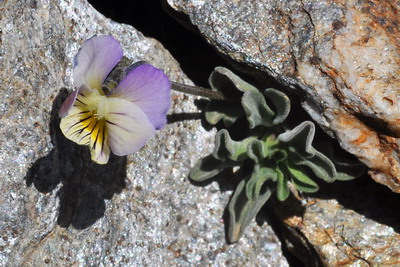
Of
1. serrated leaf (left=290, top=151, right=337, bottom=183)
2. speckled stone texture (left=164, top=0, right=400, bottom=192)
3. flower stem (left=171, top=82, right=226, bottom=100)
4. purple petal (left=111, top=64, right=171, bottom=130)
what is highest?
speckled stone texture (left=164, top=0, right=400, bottom=192)

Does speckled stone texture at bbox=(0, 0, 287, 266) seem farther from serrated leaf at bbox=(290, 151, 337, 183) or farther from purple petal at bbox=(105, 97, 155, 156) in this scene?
serrated leaf at bbox=(290, 151, 337, 183)

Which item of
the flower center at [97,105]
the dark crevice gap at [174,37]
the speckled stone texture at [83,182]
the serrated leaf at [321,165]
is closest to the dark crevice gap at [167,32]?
the dark crevice gap at [174,37]

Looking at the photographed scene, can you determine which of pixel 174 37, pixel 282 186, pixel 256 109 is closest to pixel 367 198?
pixel 282 186

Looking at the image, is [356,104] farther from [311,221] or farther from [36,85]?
[36,85]

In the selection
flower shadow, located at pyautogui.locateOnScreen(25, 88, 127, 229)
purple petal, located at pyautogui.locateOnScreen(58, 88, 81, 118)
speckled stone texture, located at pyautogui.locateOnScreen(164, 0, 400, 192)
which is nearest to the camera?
purple petal, located at pyautogui.locateOnScreen(58, 88, 81, 118)

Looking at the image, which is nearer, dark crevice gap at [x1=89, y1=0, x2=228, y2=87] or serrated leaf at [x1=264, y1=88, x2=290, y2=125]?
serrated leaf at [x1=264, y1=88, x2=290, y2=125]

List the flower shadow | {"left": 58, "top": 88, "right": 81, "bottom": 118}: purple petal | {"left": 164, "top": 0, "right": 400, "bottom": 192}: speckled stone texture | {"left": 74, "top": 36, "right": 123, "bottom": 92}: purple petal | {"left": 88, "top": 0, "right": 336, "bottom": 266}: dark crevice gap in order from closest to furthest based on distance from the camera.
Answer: {"left": 58, "top": 88, "right": 81, "bottom": 118}: purple petal < {"left": 74, "top": 36, "right": 123, "bottom": 92}: purple petal < {"left": 164, "top": 0, "right": 400, "bottom": 192}: speckled stone texture < the flower shadow < {"left": 88, "top": 0, "right": 336, "bottom": 266}: dark crevice gap

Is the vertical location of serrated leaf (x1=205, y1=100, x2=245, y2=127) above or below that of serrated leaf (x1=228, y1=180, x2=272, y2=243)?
above

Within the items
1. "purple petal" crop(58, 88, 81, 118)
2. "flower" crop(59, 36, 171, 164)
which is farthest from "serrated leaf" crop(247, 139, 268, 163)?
"purple petal" crop(58, 88, 81, 118)
